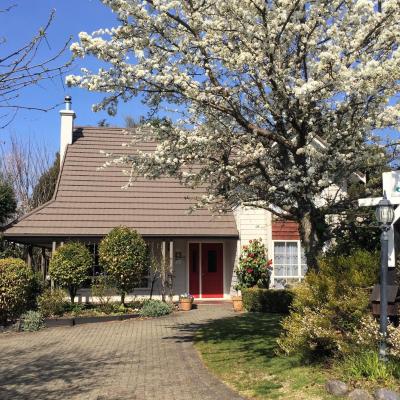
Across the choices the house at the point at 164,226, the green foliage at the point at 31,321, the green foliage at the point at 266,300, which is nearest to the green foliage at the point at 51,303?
the green foliage at the point at 31,321

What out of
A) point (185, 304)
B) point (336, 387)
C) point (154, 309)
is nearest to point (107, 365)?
point (336, 387)

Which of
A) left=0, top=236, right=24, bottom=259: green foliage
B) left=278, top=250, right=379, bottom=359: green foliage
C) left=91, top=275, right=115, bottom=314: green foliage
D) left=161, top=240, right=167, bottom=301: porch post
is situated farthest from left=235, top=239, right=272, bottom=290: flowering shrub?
left=278, top=250, right=379, bottom=359: green foliage

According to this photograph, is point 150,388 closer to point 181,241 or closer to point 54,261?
point 54,261

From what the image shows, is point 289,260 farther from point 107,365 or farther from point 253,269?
point 107,365

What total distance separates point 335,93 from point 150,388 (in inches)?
215

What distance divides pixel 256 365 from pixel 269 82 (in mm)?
4759

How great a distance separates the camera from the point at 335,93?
27.4 ft

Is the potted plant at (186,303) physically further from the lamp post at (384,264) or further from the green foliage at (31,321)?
the lamp post at (384,264)

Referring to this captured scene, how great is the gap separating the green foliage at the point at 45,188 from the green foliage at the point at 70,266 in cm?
1344

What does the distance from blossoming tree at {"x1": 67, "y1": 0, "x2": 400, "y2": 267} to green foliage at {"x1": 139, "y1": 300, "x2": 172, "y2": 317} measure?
6827 mm

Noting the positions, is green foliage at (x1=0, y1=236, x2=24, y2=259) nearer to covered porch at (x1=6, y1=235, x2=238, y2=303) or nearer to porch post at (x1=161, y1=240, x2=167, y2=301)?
covered porch at (x1=6, y1=235, x2=238, y2=303)

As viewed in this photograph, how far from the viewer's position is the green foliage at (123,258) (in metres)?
15.9

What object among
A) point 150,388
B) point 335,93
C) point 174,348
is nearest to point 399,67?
point 335,93

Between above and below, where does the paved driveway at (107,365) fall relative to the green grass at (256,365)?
below
